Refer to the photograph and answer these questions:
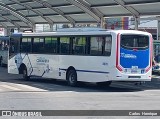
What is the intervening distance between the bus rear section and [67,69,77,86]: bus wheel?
9.52ft

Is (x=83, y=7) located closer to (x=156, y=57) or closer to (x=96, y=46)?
(x=156, y=57)

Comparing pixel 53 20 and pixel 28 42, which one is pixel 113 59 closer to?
pixel 28 42

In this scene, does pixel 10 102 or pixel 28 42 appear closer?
pixel 10 102

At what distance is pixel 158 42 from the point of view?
3366 cm

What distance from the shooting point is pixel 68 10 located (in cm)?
3647

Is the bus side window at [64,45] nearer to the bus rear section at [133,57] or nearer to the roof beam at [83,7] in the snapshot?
the bus rear section at [133,57]

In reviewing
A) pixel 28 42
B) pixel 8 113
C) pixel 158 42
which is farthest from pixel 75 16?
pixel 8 113

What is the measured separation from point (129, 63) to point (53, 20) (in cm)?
2183

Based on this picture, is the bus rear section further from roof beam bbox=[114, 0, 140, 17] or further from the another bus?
the another bus

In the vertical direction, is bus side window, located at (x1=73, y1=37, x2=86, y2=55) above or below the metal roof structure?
below

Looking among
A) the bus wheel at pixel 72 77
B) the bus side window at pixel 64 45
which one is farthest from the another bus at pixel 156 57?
the bus wheel at pixel 72 77

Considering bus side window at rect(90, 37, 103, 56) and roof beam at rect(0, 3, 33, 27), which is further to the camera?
roof beam at rect(0, 3, 33, 27)

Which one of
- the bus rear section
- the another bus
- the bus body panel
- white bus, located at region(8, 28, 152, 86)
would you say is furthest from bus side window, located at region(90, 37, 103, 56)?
the another bus

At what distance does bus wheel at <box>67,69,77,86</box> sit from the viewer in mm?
22333
